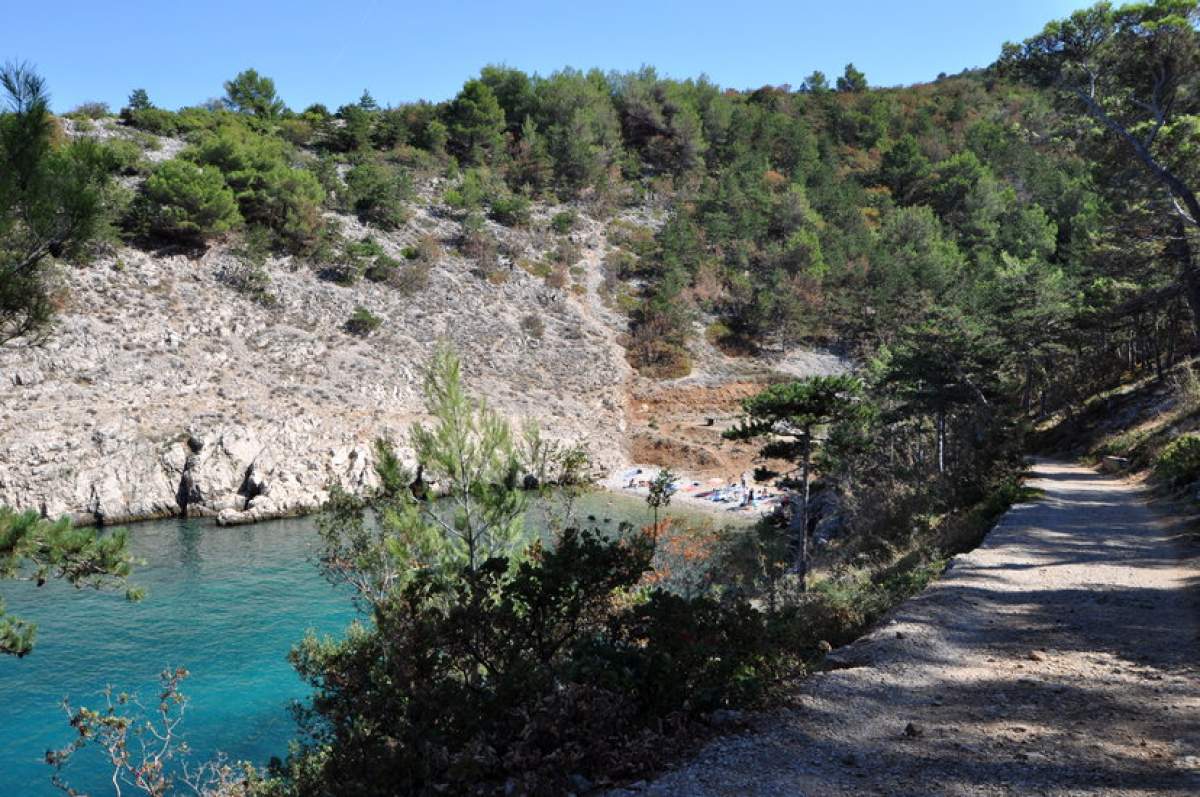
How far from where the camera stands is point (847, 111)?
84.7m

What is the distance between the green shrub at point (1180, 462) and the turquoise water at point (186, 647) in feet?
59.3

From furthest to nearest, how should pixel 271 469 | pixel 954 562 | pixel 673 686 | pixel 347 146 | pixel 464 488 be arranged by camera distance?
pixel 347 146, pixel 271 469, pixel 464 488, pixel 954 562, pixel 673 686

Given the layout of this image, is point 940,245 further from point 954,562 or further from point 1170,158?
point 954,562

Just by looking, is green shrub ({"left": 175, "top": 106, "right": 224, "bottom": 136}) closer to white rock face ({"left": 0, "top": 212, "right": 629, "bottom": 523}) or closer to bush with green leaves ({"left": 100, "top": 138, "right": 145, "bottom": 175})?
bush with green leaves ({"left": 100, "top": 138, "right": 145, "bottom": 175})

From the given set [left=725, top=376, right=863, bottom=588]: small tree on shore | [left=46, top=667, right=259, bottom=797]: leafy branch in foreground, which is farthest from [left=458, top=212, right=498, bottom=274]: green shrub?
[left=46, top=667, right=259, bottom=797]: leafy branch in foreground

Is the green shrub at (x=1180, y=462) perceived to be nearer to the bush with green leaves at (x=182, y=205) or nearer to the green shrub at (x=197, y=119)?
the bush with green leaves at (x=182, y=205)

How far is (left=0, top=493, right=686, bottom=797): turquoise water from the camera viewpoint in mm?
13102

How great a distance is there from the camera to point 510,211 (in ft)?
179

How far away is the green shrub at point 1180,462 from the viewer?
12.5 meters

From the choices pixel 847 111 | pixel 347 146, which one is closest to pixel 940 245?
pixel 847 111

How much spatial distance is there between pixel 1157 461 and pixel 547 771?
16855mm

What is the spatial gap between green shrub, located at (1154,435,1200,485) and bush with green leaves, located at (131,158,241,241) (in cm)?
4535

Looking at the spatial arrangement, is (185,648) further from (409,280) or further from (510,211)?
(510,211)

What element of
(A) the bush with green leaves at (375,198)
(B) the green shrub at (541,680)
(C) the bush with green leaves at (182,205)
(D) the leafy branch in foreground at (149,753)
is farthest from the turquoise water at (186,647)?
(A) the bush with green leaves at (375,198)
